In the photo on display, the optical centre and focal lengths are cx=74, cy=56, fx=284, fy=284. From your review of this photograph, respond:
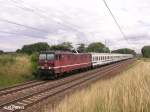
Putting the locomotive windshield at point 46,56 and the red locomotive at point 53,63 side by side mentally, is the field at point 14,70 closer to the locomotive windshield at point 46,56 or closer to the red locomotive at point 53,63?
the red locomotive at point 53,63

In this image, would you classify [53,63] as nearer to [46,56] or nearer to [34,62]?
[46,56]

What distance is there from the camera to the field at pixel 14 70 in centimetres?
2456

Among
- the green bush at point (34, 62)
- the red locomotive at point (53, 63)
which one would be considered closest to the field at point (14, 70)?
the green bush at point (34, 62)

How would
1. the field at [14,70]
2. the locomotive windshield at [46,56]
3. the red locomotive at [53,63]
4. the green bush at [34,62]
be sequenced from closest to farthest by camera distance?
the field at [14,70], the red locomotive at [53,63], the locomotive windshield at [46,56], the green bush at [34,62]

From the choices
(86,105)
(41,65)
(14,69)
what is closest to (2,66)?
(14,69)

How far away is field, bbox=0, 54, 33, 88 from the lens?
2456 centimetres

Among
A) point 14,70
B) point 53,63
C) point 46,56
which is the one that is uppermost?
point 46,56

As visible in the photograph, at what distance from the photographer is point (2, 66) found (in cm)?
2678

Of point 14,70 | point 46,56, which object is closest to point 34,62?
point 14,70

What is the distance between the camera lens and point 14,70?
27.3m

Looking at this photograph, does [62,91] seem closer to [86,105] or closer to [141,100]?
[86,105]

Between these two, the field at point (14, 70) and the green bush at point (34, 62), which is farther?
the green bush at point (34, 62)

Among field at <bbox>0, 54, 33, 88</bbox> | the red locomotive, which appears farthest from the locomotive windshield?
field at <bbox>0, 54, 33, 88</bbox>

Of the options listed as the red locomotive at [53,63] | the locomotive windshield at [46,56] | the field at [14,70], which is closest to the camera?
the field at [14,70]
